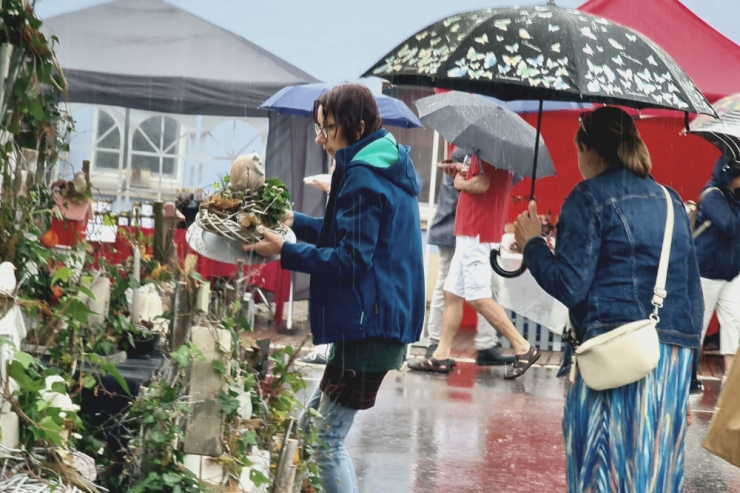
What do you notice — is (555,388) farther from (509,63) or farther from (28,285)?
(28,285)

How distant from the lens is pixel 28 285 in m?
3.54

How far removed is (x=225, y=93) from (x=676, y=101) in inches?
→ 327

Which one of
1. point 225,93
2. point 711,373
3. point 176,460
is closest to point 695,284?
point 176,460

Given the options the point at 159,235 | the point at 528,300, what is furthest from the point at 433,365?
the point at 159,235

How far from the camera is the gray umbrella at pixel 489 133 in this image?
8.20 m

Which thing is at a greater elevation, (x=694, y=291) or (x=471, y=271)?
(x=694, y=291)

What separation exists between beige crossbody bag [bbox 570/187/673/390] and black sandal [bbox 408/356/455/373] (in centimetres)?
532

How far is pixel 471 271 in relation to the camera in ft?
28.9

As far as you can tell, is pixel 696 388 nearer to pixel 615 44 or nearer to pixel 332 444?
pixel 615 44

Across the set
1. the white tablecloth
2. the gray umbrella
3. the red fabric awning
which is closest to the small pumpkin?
the gray umbrella

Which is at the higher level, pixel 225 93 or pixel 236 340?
pixel 225 93

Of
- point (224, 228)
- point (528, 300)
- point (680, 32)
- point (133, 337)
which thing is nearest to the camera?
point (224, 228)

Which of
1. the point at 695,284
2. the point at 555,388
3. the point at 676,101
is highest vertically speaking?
the point at 676,101

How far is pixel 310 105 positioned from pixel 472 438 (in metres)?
4.64
